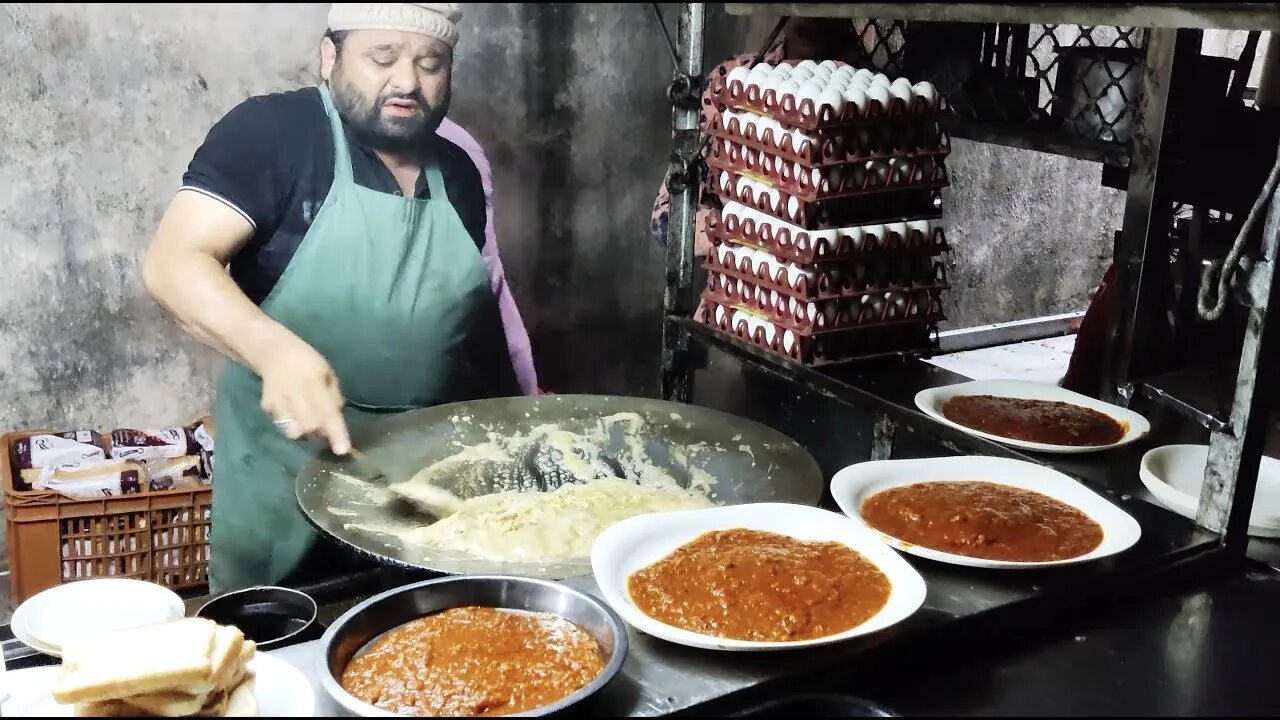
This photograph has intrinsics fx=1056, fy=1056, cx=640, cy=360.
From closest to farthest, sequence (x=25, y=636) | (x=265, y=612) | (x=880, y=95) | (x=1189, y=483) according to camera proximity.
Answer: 1. (x=25, y=636)
2. (x=265, y=612)
3. (x=1189, y=483)
4. (x=880, y=95)

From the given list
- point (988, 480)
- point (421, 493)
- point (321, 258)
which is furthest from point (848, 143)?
point (321, 258)

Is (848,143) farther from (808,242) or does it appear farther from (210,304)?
(210,304)

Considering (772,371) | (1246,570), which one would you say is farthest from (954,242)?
(1246,570)

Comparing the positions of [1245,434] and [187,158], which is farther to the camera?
[187,158]

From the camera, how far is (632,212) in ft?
12.5

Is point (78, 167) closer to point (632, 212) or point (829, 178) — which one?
point (632, 212)

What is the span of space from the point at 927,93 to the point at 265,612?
209 cm

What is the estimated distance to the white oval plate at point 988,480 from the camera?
1768 millimetres

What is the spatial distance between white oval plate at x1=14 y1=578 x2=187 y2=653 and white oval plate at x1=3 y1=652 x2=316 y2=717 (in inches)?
13.0

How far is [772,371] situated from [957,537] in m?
1.18

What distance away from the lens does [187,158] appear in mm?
2949

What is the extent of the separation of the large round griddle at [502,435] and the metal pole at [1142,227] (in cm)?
113

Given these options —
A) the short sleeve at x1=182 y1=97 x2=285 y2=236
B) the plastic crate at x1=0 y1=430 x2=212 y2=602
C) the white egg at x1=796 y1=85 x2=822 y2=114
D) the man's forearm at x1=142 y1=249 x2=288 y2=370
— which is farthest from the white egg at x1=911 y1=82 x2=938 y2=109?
the plastic crate at x1=0 y1=430 x2=212 y2=602

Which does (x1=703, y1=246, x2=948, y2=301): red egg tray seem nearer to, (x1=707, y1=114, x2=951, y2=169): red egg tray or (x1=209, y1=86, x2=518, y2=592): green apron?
(x1=707, y1=114, x2=951, y2=169): red egg tray
